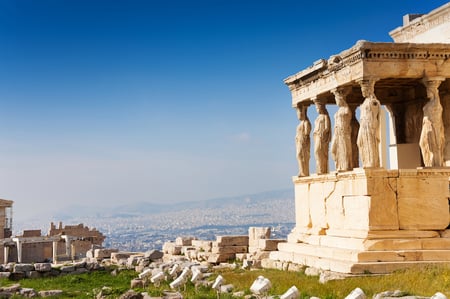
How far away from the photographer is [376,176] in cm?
1325

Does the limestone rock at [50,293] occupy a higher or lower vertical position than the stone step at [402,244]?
lower

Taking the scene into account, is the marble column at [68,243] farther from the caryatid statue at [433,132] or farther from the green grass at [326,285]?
the caryatid statue at [433,132]

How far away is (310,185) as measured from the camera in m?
16.2

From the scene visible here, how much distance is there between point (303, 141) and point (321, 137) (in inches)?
43.6

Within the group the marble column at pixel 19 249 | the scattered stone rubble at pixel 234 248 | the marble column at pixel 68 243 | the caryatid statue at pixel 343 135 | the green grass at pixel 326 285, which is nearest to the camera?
the green grass at pixel 326 285

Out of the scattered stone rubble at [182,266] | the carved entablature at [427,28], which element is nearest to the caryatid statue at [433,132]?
the carved entablature at [427,28]

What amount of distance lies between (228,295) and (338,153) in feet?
14.3

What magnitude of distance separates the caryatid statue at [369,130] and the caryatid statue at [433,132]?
1.01 m

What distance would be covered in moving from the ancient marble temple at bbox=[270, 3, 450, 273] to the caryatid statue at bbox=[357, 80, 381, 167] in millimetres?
20

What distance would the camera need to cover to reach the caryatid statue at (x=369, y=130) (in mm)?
13469

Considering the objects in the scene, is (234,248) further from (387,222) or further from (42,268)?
(387,222)

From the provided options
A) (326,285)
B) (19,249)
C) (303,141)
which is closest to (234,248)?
(303,141)

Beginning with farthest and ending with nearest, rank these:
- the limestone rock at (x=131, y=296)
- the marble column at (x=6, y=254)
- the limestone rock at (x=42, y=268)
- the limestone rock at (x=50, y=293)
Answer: the marble column at (x=6, y=254) → the limestone rock at (x=42, y=268) → the limestone rock at (x=50, y=293) → the limestone rock at (x=131, y=296)

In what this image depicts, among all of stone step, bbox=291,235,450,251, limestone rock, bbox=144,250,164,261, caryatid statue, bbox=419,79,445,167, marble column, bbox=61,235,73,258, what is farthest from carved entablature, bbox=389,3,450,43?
marble column, bbox=61,235,73,258
